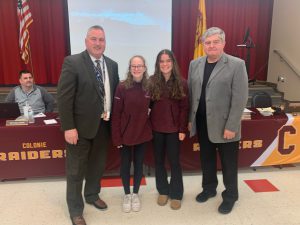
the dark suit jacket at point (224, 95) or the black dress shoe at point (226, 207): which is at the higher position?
the dark suit jacket at point (224, 95)

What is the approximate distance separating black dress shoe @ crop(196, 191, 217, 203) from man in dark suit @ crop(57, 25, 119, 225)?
972 mm

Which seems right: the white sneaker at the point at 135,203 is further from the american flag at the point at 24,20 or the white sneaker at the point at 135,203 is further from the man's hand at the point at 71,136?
the american flag at the point at 24,20

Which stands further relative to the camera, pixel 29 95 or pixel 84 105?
pixel 29 95

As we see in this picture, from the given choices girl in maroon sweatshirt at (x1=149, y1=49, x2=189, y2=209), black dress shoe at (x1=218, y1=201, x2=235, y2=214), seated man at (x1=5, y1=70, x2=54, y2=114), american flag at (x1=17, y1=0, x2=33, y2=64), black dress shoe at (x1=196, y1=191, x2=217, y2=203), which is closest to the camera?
girl in maroon sweatshirt at (x1=149, y1=49, x2=189, y2=209)

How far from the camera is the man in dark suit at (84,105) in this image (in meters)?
1.97

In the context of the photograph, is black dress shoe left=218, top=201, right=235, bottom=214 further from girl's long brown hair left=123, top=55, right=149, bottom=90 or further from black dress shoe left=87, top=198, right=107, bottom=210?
girl's long brown hair left=123, top=55, right=149, bottom=90

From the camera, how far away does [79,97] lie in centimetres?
200

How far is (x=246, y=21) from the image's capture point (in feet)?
21.3

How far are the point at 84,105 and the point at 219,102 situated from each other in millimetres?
1001

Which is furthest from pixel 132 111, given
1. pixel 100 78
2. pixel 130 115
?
pixel 100 78

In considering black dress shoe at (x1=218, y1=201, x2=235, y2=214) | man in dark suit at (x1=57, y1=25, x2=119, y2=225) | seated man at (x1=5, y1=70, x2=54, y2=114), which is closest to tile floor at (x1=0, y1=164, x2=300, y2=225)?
black dress shoe at (x1=218, y1=201, x2=235, y2=214)

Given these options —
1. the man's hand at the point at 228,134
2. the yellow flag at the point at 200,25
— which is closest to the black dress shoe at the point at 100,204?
the man's hand at the point at 228,134

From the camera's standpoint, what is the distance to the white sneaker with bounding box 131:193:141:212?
2.37 m

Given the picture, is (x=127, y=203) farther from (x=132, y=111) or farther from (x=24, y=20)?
(x=24, y=20)
